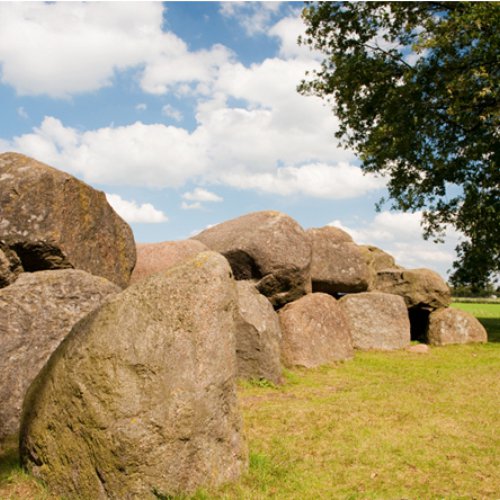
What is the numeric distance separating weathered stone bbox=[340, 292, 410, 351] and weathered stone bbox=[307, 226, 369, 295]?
0.42 metres

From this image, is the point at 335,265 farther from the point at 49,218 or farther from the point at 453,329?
the point at 49,218

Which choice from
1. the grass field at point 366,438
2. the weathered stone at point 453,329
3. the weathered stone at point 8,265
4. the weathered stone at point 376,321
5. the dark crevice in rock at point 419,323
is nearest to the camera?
the grass field at point 366,438

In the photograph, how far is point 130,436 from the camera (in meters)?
5.07

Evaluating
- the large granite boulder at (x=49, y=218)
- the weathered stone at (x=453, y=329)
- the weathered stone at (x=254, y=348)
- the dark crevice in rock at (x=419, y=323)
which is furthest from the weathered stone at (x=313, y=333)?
the dark crevice in rock at (x=419, y=323)

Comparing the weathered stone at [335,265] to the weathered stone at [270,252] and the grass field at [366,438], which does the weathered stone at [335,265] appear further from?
the grass field at [366,438]

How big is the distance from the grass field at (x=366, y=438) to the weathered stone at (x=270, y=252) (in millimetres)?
2085

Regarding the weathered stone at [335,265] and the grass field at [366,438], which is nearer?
the grass field at [366,438]

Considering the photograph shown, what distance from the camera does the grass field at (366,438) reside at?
19.3 ft

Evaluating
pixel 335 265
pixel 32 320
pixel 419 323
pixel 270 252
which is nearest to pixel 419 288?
pixel 419 323

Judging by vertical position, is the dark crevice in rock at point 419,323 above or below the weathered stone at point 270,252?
below

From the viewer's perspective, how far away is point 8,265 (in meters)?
8.12

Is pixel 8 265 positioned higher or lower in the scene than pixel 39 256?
lower

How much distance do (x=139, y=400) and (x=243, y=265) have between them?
764 cm

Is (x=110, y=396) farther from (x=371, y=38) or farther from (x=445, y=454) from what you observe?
(x=371, y=38)
